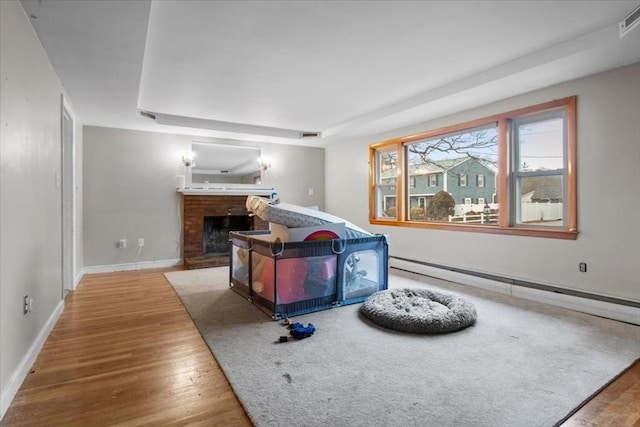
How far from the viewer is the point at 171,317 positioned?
297 centimetres

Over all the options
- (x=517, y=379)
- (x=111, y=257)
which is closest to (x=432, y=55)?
(x=517, y=379)

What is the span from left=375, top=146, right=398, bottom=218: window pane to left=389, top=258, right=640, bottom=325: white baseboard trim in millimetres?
1116

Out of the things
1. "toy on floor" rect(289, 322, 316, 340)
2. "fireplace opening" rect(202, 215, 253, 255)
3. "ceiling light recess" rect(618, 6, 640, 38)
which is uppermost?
"ceiling light recess" rect(618, 6, 640, 38)

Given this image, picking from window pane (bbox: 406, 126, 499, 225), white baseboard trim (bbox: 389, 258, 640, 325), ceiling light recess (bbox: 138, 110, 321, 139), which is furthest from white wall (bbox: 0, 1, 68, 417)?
window pane (bbox: 406, 126, 499, 225)

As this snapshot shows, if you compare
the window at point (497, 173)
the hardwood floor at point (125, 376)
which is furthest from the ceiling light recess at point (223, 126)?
the hardwood floor at point (125, 376)

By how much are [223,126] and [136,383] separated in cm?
420

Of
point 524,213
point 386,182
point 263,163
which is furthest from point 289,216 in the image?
point 263,163

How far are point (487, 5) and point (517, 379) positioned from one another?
7.72 feet

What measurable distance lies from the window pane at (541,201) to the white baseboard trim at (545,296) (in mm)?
736

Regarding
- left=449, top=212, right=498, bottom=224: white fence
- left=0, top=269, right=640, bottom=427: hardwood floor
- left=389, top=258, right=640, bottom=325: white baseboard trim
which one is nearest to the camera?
left=0, top=269, right=640, bottom=427: hardwood floor

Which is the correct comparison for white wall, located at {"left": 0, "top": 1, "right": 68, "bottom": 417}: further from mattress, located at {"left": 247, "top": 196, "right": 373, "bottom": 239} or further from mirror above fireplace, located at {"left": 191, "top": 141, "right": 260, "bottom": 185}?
mirror above fireplace, located at {"left": 191, "top": 141, "right": 260, "bottom": 185}

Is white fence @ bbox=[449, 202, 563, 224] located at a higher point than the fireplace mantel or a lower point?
lower

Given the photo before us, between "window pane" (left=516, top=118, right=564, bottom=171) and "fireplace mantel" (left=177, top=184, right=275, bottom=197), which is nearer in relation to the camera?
"window pane" (left=516, top=118, right=564, bottom=171)

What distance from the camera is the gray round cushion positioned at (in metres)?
2.53
